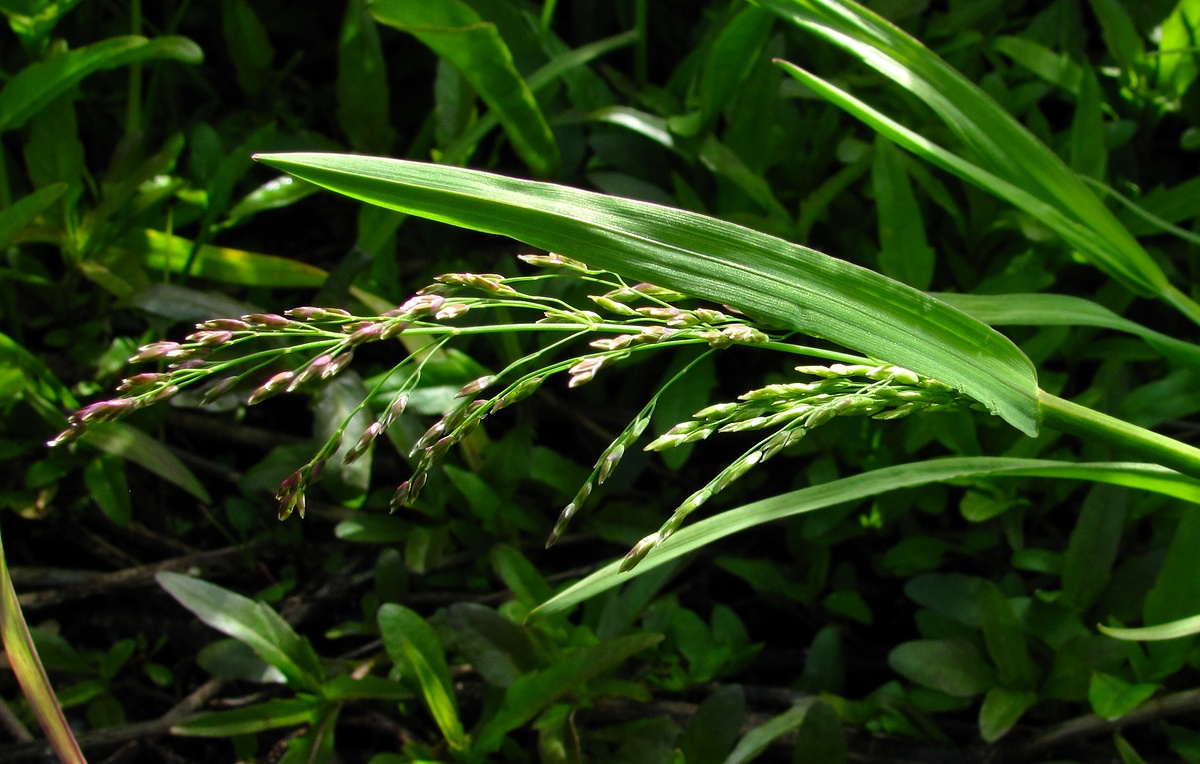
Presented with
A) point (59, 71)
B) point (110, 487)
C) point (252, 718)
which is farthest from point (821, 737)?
point (59, 71)

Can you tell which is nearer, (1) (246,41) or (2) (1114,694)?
(2) (1114,694)

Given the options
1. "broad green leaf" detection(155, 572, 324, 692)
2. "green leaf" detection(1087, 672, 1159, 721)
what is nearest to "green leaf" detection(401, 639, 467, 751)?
"broad green leaf" detection(155, 572, 324, 692)

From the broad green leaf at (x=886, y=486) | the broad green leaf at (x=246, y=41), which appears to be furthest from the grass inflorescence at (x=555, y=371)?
the broad green leaf at (x=246, y=41)

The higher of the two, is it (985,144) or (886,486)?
(985,144)

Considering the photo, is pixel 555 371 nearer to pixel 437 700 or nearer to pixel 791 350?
pixel 791 350

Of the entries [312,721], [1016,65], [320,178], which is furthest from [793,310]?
[1016,65]

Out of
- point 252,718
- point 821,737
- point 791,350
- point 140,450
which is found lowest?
point 252,718
